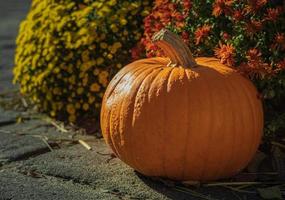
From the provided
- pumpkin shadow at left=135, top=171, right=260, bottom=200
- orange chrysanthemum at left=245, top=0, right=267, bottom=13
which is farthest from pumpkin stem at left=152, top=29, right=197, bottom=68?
pumpkin shadow at left=135, top=171, right=260, bottom=200

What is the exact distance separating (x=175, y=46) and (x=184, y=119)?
0.46 metres

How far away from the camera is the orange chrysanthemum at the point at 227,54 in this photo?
3727mm

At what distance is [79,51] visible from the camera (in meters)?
4.87

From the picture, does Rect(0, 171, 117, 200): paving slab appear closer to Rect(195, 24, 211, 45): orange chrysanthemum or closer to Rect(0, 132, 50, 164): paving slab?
Rect(0, 132, 50, 164): paving slab

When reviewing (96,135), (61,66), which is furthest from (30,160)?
(61,66)

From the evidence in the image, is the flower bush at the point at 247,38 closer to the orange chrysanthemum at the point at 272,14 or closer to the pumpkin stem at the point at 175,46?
the orange chrysanthemum at the point at 272,14

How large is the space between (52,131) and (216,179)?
1623 millimetres

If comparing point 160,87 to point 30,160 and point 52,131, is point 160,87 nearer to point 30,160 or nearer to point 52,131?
point 30,160

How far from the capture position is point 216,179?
3729mm

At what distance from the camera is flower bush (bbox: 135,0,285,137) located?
369 centimetres

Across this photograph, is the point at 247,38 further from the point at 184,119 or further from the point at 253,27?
the point at 184,119

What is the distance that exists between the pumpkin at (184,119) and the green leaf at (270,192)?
0.22 meters

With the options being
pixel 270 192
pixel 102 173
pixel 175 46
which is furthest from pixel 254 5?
pixel 102 173

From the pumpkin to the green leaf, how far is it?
0.71 ft
